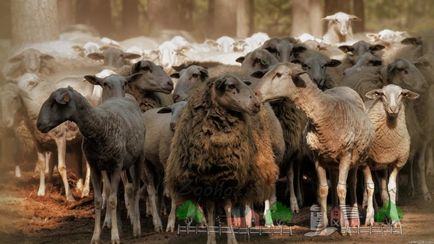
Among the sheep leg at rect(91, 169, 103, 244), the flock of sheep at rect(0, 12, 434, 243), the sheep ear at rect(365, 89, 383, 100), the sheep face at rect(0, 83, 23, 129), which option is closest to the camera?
the flock of sheep at rect(0, 12, 434, 243)

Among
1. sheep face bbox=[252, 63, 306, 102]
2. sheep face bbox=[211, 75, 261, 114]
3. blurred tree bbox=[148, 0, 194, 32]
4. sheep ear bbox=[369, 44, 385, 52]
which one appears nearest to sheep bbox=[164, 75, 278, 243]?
sheep face bbox=[211, 75, 261, 114]

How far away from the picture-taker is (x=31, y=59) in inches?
698

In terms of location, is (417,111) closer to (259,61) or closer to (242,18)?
(259,61)

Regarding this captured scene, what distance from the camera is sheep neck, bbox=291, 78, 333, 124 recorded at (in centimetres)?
958

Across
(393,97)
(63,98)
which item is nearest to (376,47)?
(393,97)

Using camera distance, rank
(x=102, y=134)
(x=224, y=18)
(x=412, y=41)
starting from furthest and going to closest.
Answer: (x=224, y=18) < (x=412, y=41) < (x=102, y=134)

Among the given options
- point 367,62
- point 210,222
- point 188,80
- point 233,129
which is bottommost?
point 210,222

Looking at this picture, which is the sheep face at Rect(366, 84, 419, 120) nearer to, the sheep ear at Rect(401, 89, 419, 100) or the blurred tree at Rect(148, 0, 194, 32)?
the sheep ear at Rect(401, 89, 419, 100)

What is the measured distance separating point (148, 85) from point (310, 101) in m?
3.19

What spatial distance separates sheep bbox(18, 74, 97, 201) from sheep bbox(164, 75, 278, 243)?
440 centimetres

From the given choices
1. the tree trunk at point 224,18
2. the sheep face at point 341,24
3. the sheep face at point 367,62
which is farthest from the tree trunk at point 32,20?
the sheep face at point 367,62

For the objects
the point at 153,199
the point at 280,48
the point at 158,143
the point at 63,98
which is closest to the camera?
the point at 63,98

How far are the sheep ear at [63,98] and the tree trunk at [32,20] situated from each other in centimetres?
1170

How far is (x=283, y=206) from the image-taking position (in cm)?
1149
